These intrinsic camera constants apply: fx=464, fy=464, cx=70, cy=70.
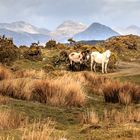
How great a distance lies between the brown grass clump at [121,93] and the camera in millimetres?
14491

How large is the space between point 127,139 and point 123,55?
38597 millimetres

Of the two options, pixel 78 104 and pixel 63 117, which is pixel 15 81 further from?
pixel 63 117

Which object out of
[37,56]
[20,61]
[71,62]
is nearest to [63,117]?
[71,62]

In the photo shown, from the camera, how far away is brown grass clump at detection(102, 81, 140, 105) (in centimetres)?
1449

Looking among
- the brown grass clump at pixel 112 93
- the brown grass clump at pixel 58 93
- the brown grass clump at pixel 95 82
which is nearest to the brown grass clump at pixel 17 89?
the brown grass clump at pixel 58 93

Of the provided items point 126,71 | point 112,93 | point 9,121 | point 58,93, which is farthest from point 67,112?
point 126,71

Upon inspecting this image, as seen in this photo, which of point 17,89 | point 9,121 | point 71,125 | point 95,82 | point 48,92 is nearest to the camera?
point 9,121

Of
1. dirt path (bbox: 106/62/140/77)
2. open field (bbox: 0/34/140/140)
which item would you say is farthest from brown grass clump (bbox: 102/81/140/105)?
dirt path (bbox: 106/62/140/77)

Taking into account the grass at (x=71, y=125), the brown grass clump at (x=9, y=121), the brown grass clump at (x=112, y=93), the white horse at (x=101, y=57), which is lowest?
the grass at (x=71, y=125)

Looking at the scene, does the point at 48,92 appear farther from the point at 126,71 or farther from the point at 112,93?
the point at 126,71

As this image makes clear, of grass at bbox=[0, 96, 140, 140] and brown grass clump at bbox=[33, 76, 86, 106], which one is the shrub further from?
grass at bbox=[0, 96, 140, 140]

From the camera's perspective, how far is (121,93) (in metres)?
14.6

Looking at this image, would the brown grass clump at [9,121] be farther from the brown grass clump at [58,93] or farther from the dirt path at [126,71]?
the dirt path at [126,71]

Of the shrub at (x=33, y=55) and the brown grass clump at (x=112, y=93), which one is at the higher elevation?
the shrub at (x=33, y=55)
